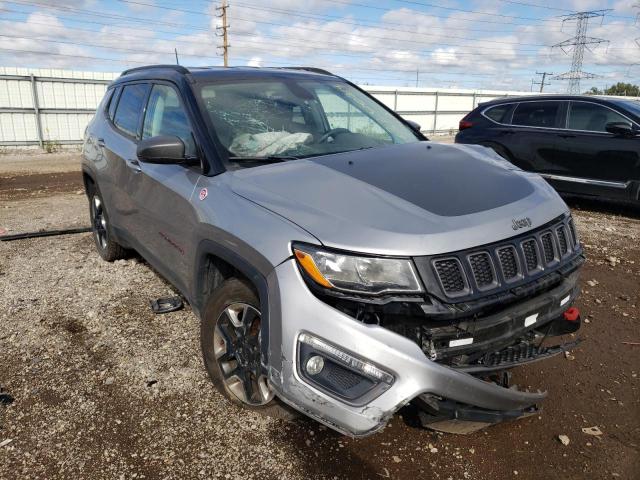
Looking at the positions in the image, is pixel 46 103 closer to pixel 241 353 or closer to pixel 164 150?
pixel 164 150

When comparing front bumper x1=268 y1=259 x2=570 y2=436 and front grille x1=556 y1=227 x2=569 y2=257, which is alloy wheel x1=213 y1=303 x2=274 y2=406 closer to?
front bumper x1=268 y1=259 x2=570 y2=436

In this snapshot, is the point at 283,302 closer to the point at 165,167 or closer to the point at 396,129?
the point at 165,167

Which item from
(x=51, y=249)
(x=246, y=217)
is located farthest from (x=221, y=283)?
(x=51, y=249)

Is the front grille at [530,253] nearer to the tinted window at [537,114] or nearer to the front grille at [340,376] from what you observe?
the front grille at [340,376]

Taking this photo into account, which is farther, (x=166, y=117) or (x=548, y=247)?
(x=166, y=117)

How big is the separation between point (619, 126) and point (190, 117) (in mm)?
6105

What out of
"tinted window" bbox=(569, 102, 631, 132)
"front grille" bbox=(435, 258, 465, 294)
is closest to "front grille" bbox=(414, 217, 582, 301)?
"front grille" bbox=(435, 258, 465, 294)

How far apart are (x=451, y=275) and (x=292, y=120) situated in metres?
1.74

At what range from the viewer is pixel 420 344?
202cm

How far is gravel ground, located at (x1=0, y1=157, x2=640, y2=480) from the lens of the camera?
95.0 inches

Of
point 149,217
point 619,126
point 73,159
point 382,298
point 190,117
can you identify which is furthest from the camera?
point 73,159

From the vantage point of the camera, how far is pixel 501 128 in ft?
26.7

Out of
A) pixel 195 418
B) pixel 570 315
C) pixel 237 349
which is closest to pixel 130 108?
pixel 237 349

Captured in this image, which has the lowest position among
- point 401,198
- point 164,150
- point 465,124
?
point 465,124
